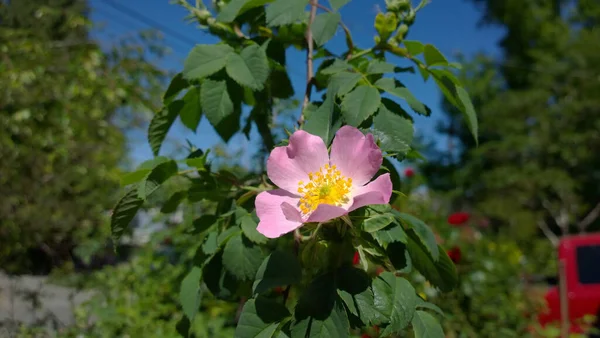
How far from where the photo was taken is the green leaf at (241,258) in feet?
2.95

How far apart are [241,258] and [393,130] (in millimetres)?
→ 346

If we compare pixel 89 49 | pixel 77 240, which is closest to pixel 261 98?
pixel 77 240

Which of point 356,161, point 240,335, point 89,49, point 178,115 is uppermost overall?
point 356,161

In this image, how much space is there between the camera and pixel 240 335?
764 mm

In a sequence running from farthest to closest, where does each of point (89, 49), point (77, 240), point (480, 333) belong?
1. point (89, 49)
2. point (77, 240)
3. point (480, 333)

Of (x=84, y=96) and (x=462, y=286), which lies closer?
(x=462, y=286)

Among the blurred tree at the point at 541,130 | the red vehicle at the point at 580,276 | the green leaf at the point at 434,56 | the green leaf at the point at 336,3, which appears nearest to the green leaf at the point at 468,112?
the green leaf at the point at 434,56

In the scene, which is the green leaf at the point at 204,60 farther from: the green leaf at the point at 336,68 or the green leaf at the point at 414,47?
the green leaf at the point at 414,47

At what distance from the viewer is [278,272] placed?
2.62ft

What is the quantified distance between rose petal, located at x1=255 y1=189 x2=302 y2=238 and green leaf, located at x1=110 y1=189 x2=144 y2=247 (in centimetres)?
25

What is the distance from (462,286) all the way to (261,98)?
2.00 m

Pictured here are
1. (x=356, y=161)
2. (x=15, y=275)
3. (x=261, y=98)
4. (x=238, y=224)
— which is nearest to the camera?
(x=356, y=161)

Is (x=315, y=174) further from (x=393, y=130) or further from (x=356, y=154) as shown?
(x=393, y=130)

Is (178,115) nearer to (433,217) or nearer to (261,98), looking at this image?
(261,98)
